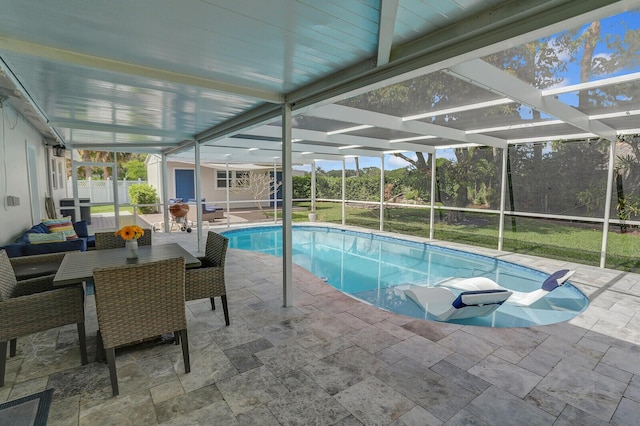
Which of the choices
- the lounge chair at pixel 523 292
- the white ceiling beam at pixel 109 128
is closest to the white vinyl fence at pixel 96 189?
the white ceiling beam at pixel 109 128

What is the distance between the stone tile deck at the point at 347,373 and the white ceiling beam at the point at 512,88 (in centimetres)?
266

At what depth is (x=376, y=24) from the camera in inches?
83.9

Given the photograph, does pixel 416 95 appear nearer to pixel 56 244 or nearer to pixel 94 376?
pixel 94 376

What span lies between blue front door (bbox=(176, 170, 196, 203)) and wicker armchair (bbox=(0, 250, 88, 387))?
1406cm

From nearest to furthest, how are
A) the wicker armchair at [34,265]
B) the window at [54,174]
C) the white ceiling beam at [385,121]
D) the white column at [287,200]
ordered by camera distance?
the wicker armchair at [34,265] < the white column at [287,200] < the white ceiling beam at [385,121] < the window at [54,174]

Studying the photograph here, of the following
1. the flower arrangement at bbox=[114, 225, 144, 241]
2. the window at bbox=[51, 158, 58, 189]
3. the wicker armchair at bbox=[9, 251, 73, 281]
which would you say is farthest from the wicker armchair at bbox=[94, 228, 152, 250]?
the window at bbox=[51, 158, 58, 189]

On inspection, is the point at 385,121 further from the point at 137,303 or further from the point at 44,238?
the point at 44,238

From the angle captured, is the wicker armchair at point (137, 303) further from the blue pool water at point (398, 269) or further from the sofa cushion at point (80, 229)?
the sofa cushion at point (80, 229)

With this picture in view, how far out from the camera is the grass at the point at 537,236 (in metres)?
7.77

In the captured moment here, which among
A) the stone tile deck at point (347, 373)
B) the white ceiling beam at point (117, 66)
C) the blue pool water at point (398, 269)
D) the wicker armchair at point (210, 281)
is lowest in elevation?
the blue pool water at point (398, 269)

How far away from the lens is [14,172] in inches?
195

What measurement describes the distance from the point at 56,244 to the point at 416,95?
5656mm

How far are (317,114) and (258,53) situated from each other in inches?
88.0

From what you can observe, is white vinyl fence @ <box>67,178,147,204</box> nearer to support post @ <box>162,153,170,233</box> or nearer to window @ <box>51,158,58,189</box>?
window @ <box>51,158,58,189</box>
